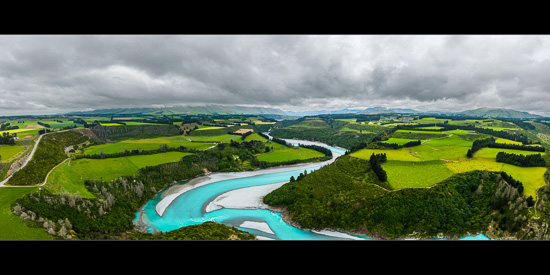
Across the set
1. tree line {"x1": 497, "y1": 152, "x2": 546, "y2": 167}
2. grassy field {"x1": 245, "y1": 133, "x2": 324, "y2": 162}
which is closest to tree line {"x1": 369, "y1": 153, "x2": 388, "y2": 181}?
tree line {"x1": 497, "y1": 152, "x2": 546, "y2": 167}

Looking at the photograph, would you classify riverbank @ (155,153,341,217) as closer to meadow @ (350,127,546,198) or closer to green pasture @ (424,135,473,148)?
meadow @ (350,127,546,198)

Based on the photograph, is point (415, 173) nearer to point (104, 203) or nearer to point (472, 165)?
point (472, 165)

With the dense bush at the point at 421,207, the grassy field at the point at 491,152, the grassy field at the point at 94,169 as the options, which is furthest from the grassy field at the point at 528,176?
the grassy field at the point at 94,169
